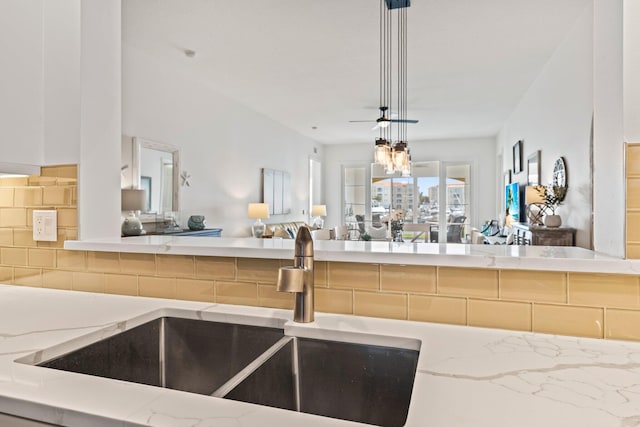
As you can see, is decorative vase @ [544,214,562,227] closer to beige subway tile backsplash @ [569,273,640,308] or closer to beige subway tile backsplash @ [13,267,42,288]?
beige subway tile backsplash @ [569,273,640,308]

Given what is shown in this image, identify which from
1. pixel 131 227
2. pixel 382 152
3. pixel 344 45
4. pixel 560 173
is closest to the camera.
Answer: pixel 131 227

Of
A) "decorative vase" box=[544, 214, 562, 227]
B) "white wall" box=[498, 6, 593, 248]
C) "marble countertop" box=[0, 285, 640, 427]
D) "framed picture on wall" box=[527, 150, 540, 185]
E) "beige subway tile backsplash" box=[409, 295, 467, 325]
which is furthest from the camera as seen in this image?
"framed picture on wall" box=[527, 150, 540, 185]

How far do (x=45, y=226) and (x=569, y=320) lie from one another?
5.42 feet

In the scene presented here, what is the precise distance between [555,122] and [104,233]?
4182 millimetres

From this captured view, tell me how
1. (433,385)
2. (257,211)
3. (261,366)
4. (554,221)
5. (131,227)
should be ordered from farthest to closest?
(257,211) → (554,221) → (131,227) → (261,366) → (433,385)

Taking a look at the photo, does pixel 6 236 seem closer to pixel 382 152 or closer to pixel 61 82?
pixel 61 82

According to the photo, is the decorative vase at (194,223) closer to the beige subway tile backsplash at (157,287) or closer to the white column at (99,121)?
the white column at (99,121)

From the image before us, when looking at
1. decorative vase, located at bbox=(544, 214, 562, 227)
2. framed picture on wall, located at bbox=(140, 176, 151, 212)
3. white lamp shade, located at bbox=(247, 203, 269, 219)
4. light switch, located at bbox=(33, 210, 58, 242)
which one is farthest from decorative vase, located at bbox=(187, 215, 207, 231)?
decorative vase, located at bbox=(544, 214, 562, 227)

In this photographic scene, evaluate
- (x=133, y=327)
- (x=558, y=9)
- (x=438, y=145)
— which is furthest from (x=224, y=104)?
(x=438, y=145)

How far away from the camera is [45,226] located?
142 cm

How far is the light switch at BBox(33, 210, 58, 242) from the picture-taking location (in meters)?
1.41

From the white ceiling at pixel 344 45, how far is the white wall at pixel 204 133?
0.23 meters

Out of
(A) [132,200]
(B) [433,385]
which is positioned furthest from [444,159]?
(B) [433,385]

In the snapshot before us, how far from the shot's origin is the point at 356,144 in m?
9.91
